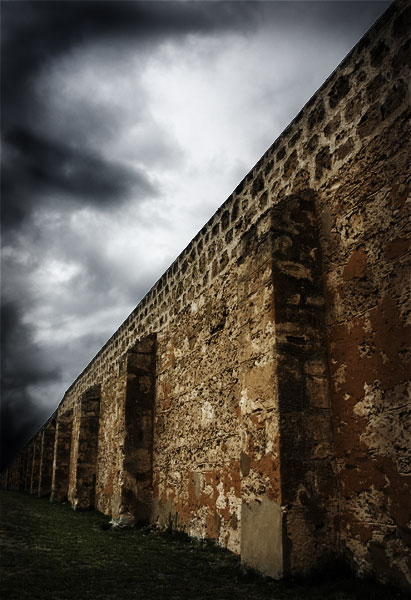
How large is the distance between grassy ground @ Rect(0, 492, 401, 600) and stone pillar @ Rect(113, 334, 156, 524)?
1.09 meters

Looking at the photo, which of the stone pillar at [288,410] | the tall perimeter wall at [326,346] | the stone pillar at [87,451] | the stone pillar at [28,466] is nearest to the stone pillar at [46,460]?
the stone pillar at [28,466]

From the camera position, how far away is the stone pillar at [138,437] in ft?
23.9

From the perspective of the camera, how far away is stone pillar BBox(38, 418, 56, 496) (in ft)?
58.7

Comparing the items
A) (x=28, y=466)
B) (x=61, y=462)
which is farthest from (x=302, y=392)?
(x=28, y=466)

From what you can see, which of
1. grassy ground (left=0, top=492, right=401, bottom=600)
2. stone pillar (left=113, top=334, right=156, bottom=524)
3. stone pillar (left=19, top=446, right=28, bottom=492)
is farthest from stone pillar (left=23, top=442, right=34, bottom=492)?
grassy ground (left=0, top=492, right=401, bottom=600)

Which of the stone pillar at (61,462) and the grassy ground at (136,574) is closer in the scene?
the grassy ground at (136,574)

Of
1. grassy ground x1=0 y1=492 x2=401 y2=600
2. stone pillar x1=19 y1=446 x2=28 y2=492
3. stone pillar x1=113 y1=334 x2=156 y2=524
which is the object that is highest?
stone pillar x1=113 y1=334 x2=156 y2=524

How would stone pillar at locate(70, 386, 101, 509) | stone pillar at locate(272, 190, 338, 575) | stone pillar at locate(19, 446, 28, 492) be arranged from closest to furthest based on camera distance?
1. stone pillar at locate(272, 190, 338, 575)
2. stone pillar at locate(70, 386, 101, 509)
3. stone pillar at locate(19, 446, 28, 492)

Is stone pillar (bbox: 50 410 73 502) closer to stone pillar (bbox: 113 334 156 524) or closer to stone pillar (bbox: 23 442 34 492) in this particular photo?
stone pillar (bbox: 113 334 156 524)

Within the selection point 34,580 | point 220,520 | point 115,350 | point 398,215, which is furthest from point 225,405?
point 115,350

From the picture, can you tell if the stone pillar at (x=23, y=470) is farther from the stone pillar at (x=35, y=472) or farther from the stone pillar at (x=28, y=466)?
the stone pillar at (x=35, y=472)

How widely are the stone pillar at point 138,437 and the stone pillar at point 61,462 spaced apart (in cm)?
818

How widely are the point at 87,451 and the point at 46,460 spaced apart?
8249 millimetres

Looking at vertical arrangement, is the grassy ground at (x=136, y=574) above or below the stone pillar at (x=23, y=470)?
above
